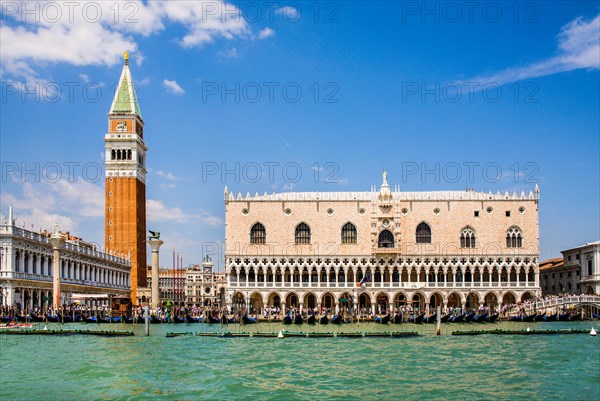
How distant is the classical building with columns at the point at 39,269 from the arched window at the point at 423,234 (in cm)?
2615

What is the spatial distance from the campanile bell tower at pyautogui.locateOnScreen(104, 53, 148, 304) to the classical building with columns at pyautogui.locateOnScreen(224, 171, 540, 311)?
20445mm

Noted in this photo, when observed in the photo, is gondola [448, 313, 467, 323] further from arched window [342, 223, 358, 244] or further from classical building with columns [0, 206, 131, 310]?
classical building with columns [0, 206, 131, 310]

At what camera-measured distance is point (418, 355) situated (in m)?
26.8

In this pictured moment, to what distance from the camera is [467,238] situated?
5781cm

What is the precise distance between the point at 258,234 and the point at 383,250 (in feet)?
31.0

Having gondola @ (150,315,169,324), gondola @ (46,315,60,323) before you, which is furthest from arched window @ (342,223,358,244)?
gondola @ (46,315,60,323)

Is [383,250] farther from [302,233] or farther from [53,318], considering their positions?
[53,318]

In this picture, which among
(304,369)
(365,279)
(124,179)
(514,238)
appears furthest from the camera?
(124,179)

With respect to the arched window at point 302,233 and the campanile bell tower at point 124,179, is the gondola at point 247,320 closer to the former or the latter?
the arched window at point 302,233

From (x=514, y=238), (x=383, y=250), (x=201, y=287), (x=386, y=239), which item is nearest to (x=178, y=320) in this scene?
(x=383, y=250)

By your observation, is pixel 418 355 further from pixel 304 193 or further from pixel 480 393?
pixel 304 193

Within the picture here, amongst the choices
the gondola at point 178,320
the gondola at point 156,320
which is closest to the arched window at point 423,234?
the gondola at point 178,320

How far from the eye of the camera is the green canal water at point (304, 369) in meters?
19.7

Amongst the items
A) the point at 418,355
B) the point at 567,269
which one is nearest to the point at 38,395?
the point at 418,355
